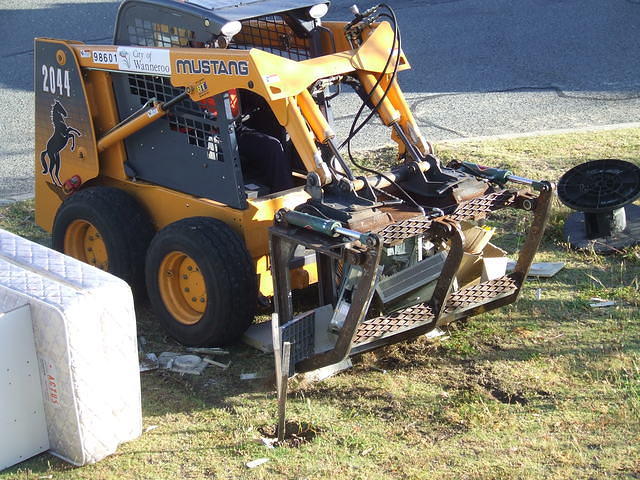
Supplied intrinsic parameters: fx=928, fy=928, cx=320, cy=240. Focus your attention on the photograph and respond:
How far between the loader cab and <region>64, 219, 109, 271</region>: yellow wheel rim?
0.52 meters

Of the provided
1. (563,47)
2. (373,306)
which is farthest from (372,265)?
(563,47)

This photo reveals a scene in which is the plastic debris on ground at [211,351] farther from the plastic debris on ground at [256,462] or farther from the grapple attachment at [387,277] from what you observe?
the plastic debris on ground at [256,462]

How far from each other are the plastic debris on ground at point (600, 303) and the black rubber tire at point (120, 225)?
2.99 meters

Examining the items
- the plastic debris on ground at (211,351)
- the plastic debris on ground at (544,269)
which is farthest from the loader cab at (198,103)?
the plastic debris on ground at (544,269)

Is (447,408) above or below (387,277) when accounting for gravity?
below

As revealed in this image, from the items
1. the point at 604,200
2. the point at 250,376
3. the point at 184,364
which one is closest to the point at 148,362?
the point at 184,364

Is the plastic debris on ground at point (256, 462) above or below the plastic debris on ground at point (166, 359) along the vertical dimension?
below

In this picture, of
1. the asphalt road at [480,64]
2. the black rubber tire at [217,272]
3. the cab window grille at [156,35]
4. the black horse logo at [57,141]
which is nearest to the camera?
the black rubber tire at [217,272]

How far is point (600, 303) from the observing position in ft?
20.4

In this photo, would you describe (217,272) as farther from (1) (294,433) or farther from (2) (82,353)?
(2) (82,353)

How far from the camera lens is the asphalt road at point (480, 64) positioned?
10.3 meters

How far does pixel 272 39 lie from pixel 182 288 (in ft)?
6.32

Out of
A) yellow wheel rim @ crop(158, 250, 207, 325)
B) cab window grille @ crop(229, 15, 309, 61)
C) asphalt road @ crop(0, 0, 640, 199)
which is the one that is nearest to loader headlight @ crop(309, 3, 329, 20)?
cab window grille @ crop(229, 15, 309, 61)

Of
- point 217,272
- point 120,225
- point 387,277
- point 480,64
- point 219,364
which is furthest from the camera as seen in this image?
point 480,64
